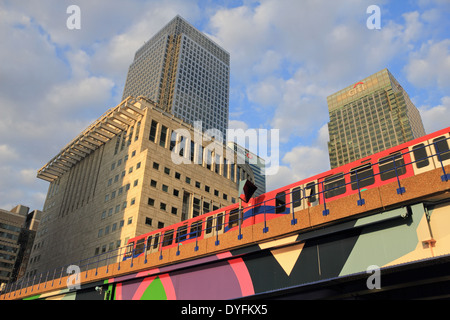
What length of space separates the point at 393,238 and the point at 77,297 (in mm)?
20781

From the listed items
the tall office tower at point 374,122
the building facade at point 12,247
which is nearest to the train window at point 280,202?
the building facade at point 12,247

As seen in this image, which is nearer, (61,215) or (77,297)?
(77,297)

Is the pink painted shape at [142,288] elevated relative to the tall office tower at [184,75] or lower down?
lower down

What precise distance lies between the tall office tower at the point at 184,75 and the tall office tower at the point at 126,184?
256 feet

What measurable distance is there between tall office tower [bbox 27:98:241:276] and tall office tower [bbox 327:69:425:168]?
12833 centimetres

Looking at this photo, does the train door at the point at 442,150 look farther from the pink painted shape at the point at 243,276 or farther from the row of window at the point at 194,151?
the row of window at the point at 194,151

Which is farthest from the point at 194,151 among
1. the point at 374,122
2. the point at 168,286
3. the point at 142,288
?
the point at 374,122

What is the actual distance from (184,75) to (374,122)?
104m

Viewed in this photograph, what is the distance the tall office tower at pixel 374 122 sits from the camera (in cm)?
17475

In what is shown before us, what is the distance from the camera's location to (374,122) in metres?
184

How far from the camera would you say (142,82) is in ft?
547

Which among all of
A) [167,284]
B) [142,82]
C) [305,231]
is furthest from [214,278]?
[142,82]

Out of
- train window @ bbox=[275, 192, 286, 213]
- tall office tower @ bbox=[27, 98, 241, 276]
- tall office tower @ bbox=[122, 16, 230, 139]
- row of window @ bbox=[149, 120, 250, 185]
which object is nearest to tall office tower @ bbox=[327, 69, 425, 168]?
tall office tower @ bbox=[122, 16, 230, 139]
